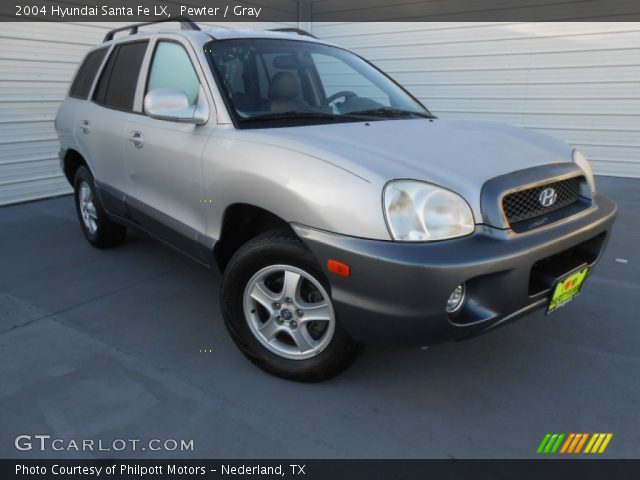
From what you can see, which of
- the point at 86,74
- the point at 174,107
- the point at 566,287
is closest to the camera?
the point at 566,287

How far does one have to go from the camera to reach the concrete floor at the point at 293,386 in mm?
2098

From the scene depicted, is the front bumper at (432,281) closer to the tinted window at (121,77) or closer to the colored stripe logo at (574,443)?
the colored stripe logo at (574,443)

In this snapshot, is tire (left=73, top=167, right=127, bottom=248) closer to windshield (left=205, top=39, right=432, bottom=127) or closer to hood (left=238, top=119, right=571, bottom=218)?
windshield (left=205, top=39, right=432, bottom=127)

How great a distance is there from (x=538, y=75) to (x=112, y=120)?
22.0 feet

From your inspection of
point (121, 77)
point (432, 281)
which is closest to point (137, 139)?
point (121, 77)

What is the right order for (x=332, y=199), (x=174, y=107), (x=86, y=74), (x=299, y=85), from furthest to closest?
(x=86, y=74) → (x=299, y=85) → (x=174, y=107) → (x=332, y=199)

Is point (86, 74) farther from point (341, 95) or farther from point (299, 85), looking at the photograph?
point (341, 95)

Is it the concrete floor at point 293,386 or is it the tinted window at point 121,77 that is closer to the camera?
the concrete floor at point 293,386

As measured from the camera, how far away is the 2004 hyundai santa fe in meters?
1.95

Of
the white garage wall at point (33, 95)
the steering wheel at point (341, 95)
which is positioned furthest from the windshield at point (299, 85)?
the white garage wall at point (33, 95)

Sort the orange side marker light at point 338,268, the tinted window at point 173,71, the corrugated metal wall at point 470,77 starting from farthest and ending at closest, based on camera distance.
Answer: the corrugated metal wall at point 470,77
the tinted window at point 173,71
the orange side marker light at point 338,268

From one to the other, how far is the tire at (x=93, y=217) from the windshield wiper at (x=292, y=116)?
199 cm

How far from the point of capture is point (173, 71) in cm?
302

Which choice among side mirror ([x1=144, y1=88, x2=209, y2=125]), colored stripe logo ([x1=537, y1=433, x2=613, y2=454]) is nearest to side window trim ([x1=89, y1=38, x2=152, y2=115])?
side mirror ([x1=144, y1=88, x2=209, y2=125])
